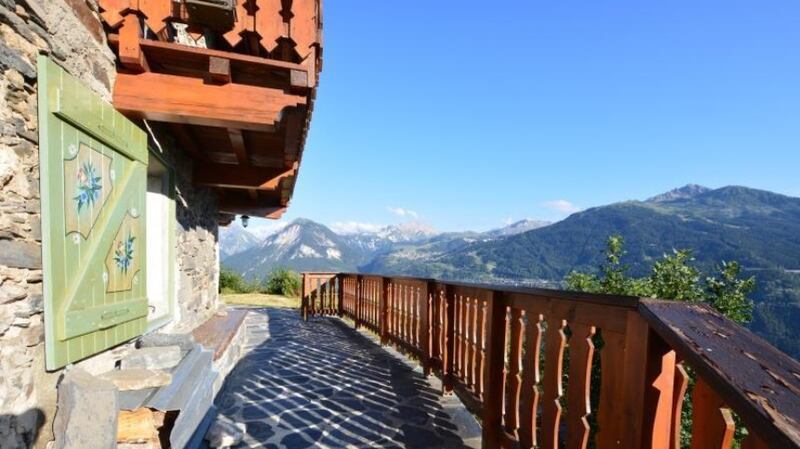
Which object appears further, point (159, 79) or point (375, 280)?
point (375, 280)

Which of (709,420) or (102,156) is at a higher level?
(102,156)

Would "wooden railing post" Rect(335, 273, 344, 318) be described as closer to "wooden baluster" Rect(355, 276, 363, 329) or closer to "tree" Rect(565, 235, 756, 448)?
"wooden baluster" Rect(355, 276, 363, 329)

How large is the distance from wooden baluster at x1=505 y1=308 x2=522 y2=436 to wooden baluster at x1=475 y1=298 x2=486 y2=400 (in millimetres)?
531

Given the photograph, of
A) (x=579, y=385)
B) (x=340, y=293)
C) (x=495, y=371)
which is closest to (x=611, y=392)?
(x=579, y=385)

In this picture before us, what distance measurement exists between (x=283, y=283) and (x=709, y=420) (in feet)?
59.3

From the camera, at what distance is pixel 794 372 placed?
943mm

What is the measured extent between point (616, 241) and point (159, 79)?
1335 cm

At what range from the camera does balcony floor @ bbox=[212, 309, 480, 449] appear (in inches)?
128

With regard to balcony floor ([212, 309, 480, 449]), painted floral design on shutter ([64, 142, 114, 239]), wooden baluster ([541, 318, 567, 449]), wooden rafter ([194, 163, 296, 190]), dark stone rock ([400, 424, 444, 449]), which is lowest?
balcony floor ([212, 309, 480, 449])

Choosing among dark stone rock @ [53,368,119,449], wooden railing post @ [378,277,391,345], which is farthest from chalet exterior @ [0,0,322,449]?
wooden railing post @ [378,277,391,345]

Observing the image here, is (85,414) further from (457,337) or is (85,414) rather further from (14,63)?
(457,337)

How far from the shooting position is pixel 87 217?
2463 millimetres

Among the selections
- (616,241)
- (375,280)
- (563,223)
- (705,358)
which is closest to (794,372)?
(705,358)

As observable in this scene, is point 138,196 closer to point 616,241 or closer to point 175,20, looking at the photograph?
point 175,20
